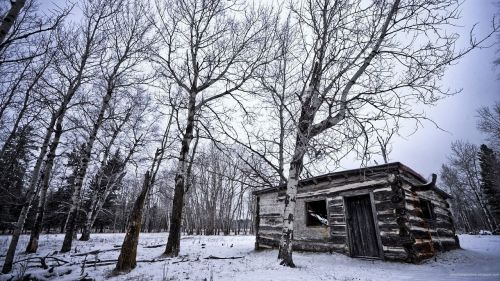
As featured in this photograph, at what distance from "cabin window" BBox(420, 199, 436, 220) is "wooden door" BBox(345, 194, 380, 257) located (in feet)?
11.7

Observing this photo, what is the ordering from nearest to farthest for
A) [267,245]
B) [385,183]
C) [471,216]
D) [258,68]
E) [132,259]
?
1. [132,259]
2. [385,183]
3. [258,68]
4. [267,245]
5. [471,216]

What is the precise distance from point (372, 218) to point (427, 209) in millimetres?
3903

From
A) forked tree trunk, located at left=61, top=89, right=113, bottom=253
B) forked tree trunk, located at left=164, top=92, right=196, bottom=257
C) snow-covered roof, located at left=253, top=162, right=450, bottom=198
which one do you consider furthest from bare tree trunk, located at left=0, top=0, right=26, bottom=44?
forked tree trunk, located at left=61, top=89, right=113, bottom=253

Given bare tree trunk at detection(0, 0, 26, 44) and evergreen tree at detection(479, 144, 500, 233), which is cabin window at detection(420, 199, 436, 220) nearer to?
bare tree trunk at detection(0, 0, 26, 44)

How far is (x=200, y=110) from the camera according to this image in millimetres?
10203

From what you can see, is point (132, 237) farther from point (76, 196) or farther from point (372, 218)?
point (372, 218)

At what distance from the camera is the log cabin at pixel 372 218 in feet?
27.2

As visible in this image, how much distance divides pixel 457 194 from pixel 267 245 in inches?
1534

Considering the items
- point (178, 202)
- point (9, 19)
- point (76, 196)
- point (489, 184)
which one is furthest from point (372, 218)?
point (489, 184)

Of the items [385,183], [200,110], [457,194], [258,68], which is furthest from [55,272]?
[457,194]

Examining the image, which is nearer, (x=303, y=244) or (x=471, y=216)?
(x=303, y=244)

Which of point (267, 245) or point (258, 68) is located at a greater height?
point (258, 68)

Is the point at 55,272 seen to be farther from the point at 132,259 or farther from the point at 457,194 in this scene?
the point at 457,194

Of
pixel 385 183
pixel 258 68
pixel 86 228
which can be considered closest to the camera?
pixel 385 183
